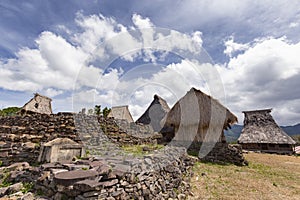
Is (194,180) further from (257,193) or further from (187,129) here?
(187,129)

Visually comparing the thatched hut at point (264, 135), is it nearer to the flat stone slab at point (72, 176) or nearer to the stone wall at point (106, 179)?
the stone wall at point (106, 179)

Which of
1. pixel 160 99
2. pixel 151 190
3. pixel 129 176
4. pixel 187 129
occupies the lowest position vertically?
pixel 151 190

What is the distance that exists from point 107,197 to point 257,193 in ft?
16.7

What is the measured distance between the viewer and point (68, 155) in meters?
5.48

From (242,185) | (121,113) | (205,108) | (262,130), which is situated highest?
(121,113)

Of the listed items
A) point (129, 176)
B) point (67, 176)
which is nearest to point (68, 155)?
point (67, 176)

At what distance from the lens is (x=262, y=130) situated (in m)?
19.9

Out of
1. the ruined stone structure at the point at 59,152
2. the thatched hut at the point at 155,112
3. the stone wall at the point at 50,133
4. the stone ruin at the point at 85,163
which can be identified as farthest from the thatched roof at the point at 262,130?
the ruined stone structure at the point at 59,152

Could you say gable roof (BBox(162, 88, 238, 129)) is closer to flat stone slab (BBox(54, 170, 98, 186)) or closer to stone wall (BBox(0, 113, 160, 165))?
stone wall (BBox(0, 113, 160, 165))

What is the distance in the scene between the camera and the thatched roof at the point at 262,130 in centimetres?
1855

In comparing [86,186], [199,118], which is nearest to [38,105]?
[199,118]

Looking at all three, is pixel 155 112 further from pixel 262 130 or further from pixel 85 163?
pixel 85 163

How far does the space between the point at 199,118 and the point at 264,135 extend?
A: 40.3 feet

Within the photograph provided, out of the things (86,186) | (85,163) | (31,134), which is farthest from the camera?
(31,134)
